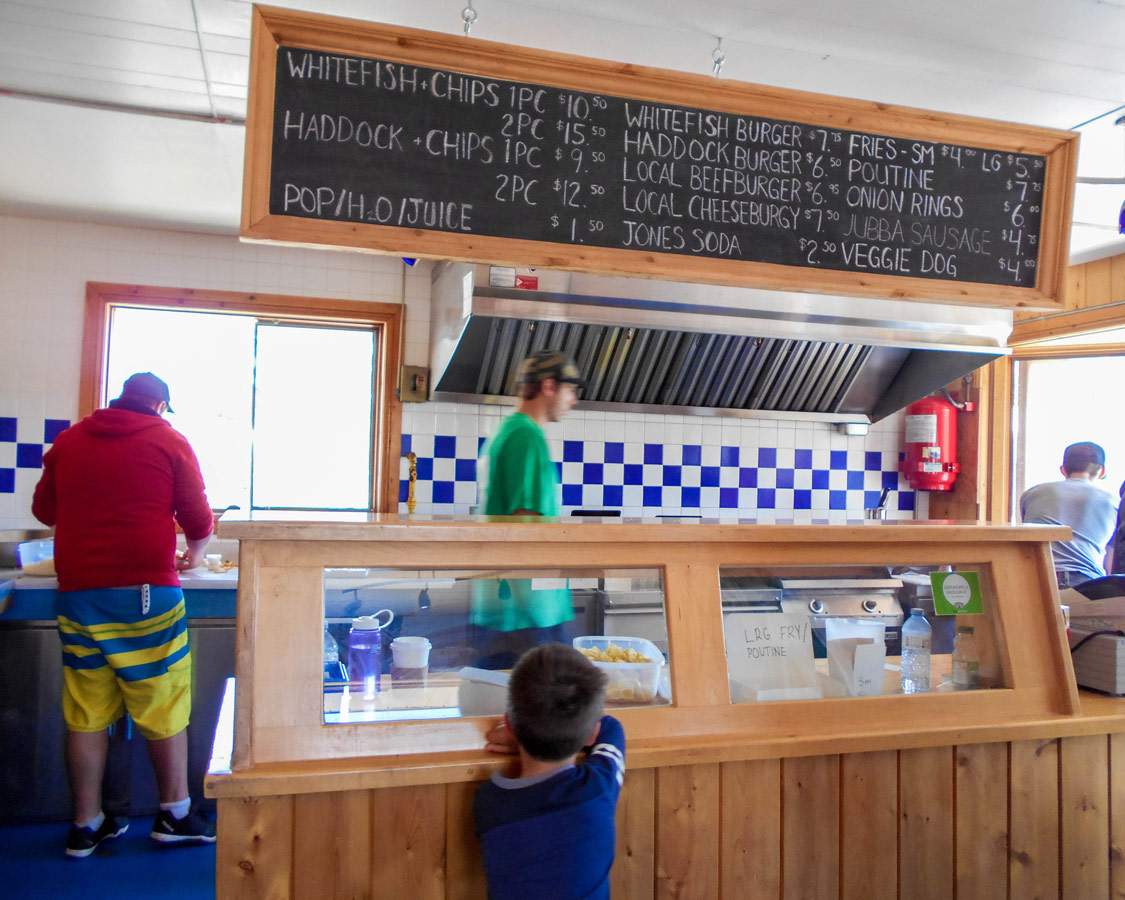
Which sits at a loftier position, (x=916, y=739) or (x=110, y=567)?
(x=110, y=567)

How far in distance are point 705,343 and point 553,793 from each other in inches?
122

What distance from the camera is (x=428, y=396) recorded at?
14.1ft

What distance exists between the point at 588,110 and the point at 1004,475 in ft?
13.7

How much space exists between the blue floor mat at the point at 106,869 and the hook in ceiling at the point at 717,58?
306 cm

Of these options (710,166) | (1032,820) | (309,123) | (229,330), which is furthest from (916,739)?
(229,330)

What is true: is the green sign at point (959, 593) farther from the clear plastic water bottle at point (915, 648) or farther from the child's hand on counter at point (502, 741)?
the child's hand on counter at point (502, 741)

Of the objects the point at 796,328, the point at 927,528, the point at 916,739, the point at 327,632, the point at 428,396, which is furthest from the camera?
the point at 428,396

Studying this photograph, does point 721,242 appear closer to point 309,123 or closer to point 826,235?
point 826,235

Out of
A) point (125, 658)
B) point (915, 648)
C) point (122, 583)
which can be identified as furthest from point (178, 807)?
point (915, 648)

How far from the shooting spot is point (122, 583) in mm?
2717

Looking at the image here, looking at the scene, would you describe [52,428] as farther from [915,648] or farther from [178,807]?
[915,648]

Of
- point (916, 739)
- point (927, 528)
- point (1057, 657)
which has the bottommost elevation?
point (916, 739)

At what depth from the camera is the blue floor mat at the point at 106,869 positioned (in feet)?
8.57

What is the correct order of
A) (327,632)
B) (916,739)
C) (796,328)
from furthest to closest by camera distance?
1. (796,328)
2. (916,739)
3. (327,632)
